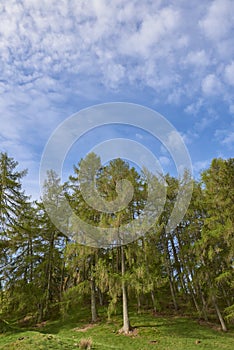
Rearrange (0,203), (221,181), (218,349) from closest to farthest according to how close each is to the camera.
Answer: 1. (218,349)
2. (221,181)
3. (0,203)

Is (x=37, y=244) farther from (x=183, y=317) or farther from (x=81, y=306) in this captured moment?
(x=183, y=317)

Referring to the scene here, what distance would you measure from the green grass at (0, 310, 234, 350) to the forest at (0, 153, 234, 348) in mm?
770

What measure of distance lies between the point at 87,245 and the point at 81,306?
780 cm

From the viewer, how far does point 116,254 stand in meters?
16.3

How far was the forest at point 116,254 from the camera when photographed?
13711 millimetres

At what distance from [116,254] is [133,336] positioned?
190 inches

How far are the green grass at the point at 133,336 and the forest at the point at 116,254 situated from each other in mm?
770

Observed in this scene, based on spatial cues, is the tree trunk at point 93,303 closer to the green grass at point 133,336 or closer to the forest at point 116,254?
the forest at point 116,254

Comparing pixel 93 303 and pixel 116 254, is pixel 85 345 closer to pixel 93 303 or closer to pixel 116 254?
pixel 116 254

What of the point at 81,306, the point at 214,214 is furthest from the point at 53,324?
the point at 214,214

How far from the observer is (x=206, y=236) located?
46.9 feet

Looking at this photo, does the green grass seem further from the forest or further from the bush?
the forest

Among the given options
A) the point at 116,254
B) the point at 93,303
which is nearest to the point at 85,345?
the point at 116,254

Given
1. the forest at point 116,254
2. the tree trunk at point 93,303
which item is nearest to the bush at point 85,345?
the forest at point 116,254
